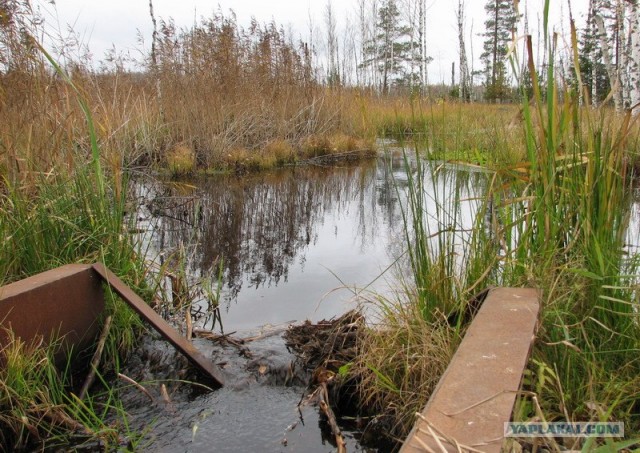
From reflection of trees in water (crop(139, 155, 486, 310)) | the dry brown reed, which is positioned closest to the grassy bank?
reflection of trees in water (crop(139, 155, 486, 310))

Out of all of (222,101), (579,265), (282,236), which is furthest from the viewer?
(222,101)

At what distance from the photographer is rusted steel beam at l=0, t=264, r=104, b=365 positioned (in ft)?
6.44

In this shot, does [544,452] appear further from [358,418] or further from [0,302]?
[0,302]

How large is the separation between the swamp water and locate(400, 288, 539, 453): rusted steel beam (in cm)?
59

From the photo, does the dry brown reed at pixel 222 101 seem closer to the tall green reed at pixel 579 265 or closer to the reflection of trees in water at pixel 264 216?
the reflection of trees in water at pixel 264 216

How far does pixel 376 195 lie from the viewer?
7152 millimetres

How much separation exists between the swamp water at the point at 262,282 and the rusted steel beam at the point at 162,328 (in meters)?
0.10

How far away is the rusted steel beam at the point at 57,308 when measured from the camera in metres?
1.96

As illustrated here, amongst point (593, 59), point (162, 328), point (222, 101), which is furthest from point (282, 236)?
point (593, 59)

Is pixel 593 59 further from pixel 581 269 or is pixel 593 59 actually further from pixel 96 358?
pixel 96 358

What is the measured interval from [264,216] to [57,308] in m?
3.82

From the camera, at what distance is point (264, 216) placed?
5.91 m

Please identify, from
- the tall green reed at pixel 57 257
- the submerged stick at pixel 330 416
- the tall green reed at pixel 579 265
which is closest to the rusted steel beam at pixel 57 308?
the tall green reed at pixel 57 257

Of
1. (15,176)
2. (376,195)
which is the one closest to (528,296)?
(15,176)
